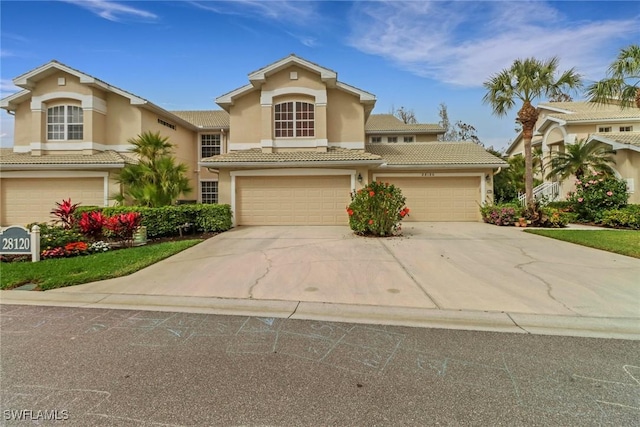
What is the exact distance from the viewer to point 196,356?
350cm

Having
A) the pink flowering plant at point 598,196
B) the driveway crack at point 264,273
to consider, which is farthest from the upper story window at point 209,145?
the pink flowering plant at point 598,196

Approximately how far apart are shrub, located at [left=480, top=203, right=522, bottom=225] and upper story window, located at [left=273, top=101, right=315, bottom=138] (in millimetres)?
9909

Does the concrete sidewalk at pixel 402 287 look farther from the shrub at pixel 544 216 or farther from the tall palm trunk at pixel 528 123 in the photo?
the tall palm trunk at pixel 528 123

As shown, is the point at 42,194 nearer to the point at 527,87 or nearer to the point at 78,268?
the point at 78,268

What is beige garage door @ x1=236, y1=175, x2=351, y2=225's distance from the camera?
15.3m

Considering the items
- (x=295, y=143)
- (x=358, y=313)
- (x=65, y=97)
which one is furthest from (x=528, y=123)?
(x=65, y=97)

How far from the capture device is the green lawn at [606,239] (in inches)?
351

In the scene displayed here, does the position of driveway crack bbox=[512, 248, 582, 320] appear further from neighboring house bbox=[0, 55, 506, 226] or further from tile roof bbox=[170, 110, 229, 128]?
tile roof bbox=[170, 110, 229, 128]

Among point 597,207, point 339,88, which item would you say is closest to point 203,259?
point 339,88

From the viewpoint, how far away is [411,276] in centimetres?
675

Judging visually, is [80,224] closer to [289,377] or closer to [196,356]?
[196,356]

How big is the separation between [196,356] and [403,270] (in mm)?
4950

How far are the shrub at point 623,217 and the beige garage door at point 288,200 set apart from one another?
11719 millimetres
